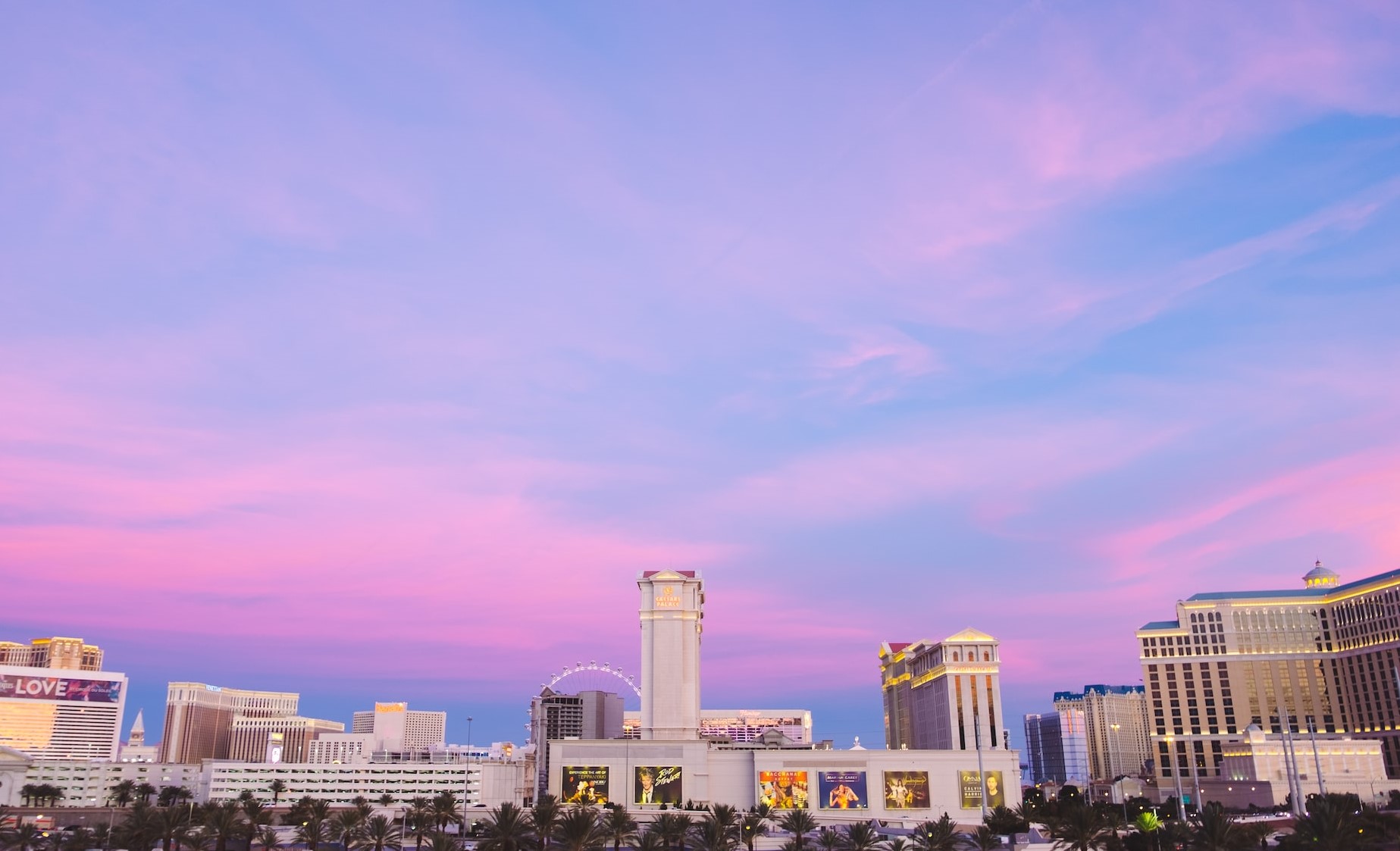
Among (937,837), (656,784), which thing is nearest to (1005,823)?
(937,837)

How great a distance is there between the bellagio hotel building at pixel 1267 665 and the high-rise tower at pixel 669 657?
8574 centimetres

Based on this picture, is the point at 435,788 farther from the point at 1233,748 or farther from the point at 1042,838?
the point at 1233,748

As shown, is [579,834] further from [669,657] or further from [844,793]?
[669,657]

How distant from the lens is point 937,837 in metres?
62.6

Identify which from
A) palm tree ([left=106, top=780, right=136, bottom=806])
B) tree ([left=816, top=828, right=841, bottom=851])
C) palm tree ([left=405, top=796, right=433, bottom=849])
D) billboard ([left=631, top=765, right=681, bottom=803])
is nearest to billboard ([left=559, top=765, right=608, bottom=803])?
billboard ([left=631, top=765, right=681, bottom=803])

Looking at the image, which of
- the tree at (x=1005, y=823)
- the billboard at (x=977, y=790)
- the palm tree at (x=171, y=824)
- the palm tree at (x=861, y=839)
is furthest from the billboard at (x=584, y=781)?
the palm tree at (x=861, y=839)

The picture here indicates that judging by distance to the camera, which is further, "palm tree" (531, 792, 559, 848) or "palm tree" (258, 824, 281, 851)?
"palm tree" (258, 824, 281, 851)

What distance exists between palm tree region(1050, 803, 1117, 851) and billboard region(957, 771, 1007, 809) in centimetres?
7206

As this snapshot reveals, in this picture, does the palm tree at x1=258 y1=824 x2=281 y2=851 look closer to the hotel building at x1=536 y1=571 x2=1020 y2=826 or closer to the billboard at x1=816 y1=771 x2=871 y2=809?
the hotel building at x1=536 y1=571 x2=1020 y2=826

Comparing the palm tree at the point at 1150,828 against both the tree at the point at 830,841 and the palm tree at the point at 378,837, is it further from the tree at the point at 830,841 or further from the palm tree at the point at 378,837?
the palm tree at the point at 378,837

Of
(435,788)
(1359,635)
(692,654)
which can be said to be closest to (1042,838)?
(692,654)

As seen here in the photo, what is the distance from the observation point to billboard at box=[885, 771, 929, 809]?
13112 cm

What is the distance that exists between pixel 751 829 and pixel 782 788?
5734 cm

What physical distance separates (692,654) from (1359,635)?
377 feet
